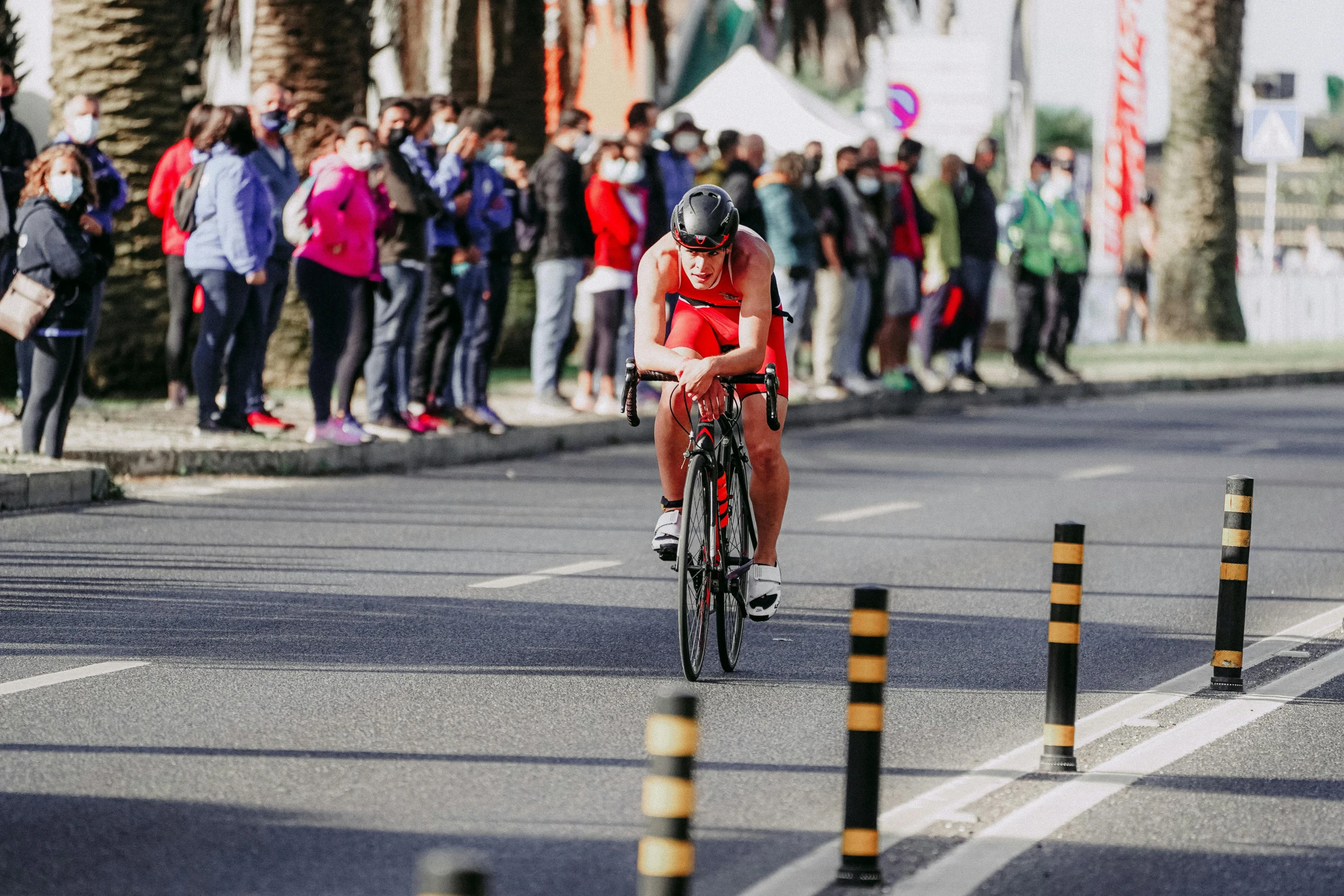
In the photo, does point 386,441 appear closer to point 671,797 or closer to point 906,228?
point 906,228

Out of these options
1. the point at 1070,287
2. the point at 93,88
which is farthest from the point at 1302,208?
the point at 93,88

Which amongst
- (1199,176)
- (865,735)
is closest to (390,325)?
(865,735)

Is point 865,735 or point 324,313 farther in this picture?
point 324,313

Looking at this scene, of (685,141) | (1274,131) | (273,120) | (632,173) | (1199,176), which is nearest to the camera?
(273,120)

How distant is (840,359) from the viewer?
2150 cm

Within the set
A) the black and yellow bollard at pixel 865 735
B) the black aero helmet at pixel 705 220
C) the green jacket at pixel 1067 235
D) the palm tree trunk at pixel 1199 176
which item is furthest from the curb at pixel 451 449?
the palm tree trunk at pixel 1199 176

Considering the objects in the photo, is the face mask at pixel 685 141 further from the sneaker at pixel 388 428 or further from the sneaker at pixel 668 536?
the sneaker at pixel 668 536

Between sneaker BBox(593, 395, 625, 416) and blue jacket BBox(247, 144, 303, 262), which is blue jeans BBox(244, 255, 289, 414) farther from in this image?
sneaker BBox(593, 395, 625, 416)

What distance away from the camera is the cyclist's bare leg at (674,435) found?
816 centimetres

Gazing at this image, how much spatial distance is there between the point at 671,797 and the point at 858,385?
17648 millimetres

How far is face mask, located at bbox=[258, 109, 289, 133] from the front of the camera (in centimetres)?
1494

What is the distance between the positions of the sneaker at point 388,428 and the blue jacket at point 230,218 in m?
1.63

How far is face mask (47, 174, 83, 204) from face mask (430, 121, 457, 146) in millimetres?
3710

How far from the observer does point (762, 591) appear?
27.4 ft
